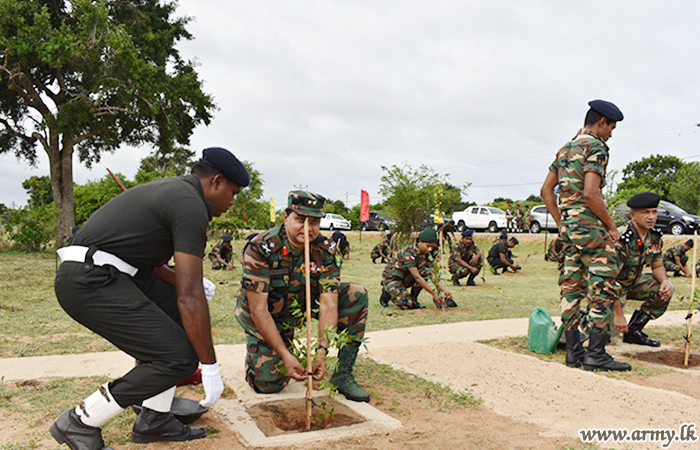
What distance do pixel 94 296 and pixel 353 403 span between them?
1.94m

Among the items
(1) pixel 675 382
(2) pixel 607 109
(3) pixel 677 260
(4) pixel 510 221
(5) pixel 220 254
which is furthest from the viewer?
(4) pixel 510 221

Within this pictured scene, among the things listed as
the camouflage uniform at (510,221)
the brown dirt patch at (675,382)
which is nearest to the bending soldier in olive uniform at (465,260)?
the brown dirt patch at (675,382)

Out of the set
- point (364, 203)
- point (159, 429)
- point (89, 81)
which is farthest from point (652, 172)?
point (159, 429)

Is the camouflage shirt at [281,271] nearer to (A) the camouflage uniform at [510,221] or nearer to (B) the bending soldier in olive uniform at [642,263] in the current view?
(B) the bending soldier in olive uniform at [642,263]

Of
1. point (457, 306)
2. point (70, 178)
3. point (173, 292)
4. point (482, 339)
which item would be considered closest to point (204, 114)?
point (70, 178)

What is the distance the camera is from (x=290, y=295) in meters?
4.03

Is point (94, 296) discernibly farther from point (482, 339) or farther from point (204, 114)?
point (204, 114)

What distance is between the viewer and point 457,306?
8.83m

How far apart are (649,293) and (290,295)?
166 inches

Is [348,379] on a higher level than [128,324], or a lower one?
lower

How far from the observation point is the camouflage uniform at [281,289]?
373cm

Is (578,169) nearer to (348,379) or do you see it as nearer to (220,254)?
(348,379)

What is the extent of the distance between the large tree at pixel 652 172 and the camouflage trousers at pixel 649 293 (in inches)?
1711

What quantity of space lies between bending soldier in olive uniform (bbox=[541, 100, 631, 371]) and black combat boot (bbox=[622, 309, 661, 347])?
1148mm
